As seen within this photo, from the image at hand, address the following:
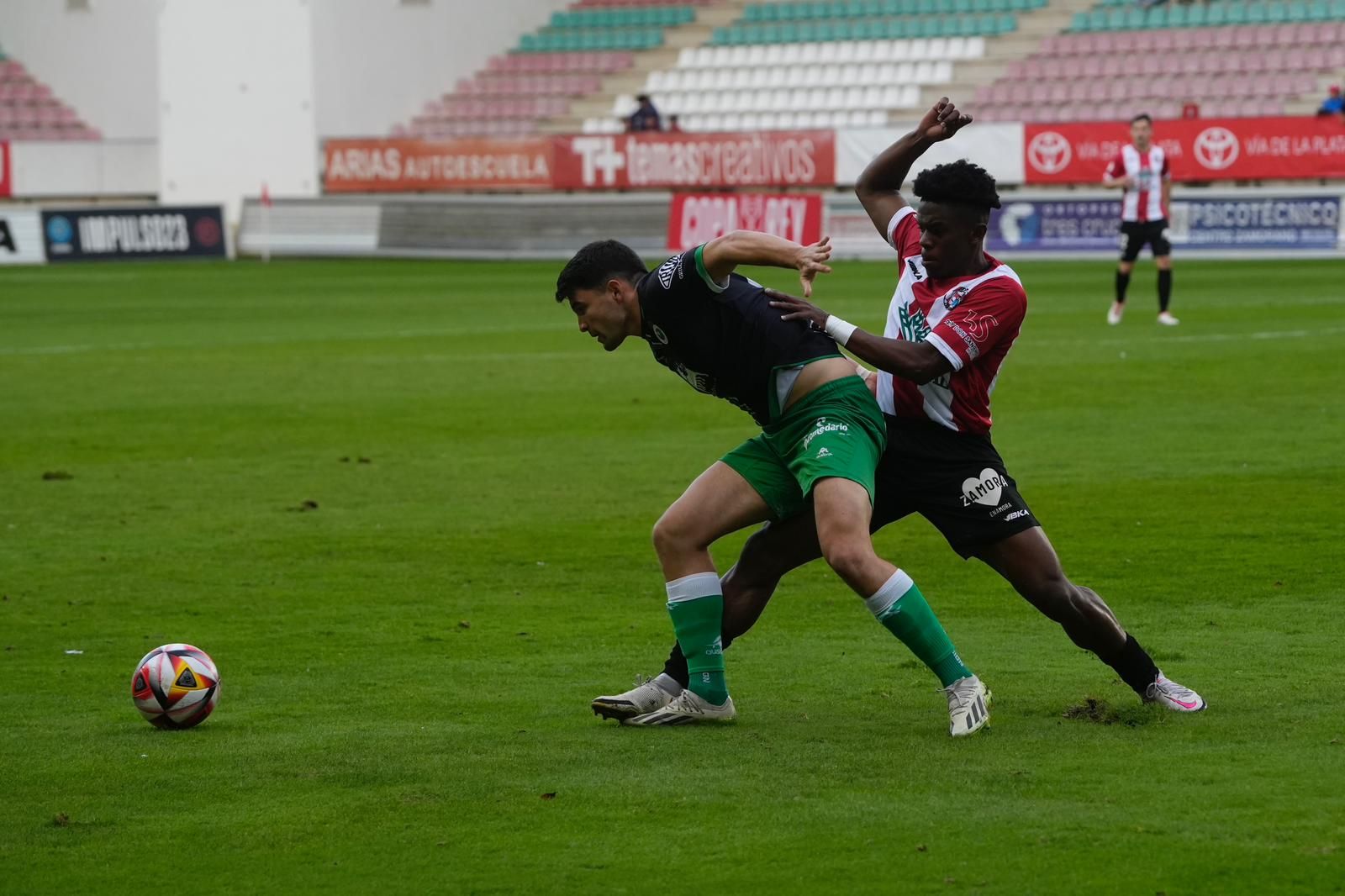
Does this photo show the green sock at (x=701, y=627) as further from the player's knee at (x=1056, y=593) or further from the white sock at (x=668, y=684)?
the player's knee at (x=1056, y=593)

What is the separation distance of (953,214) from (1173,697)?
1620mm

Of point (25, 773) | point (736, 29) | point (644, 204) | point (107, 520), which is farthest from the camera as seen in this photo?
point (736, 29)

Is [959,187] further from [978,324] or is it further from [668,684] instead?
[668,684]

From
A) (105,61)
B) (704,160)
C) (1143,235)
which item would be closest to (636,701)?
(1143,235)

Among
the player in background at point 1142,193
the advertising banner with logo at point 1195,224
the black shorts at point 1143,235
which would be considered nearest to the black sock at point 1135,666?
the player in background at point 1142,193

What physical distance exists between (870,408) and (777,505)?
414mm

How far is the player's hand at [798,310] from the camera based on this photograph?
5.70 metres

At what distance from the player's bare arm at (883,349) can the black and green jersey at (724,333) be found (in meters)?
0.16

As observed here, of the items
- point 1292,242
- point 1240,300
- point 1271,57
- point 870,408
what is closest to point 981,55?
point 1271,57

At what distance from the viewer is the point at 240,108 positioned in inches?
1812

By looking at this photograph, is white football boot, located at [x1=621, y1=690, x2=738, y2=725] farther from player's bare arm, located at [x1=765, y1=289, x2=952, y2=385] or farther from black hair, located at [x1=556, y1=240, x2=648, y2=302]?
black hair, located at [x1=556, y1=240, x2=648, y2=302]

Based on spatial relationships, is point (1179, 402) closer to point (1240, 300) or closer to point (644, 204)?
point (1240, 300)

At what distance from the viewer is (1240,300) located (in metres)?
23.2

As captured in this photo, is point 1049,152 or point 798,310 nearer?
point 798,310
